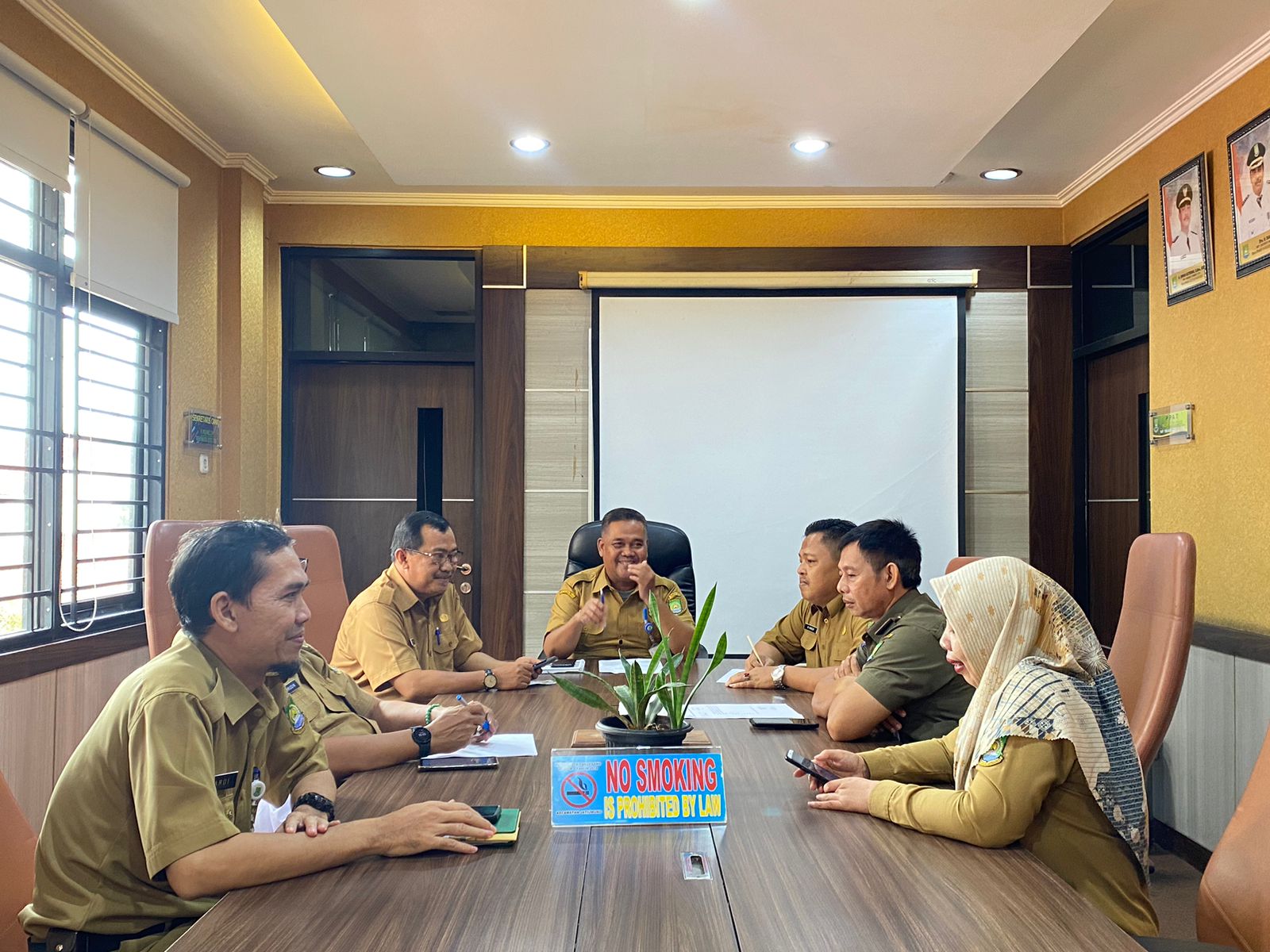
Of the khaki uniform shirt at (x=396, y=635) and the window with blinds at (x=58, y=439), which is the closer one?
the khaki uniform shirt at (x=396, y=635)

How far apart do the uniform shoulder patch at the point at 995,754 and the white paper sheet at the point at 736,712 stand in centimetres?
98

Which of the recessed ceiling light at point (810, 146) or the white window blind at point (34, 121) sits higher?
the recessed ceiling light at point (810, 146)


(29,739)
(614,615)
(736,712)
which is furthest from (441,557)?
(29,739)

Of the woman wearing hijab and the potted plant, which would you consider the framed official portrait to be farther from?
the potted plant

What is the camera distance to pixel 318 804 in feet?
5.54

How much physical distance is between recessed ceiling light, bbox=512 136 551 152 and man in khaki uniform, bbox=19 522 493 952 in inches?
112

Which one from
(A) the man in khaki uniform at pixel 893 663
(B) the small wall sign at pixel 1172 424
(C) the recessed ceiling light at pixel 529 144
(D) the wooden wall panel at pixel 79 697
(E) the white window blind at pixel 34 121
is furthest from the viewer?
(C) the recessed ceiling light at pixel 529 144

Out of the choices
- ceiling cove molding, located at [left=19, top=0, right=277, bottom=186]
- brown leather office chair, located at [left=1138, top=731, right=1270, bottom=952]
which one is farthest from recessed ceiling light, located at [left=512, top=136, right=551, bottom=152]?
brown leather office chair, located at [left=1138, top=731, right=1270, bottom=952]

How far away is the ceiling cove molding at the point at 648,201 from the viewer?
534cm

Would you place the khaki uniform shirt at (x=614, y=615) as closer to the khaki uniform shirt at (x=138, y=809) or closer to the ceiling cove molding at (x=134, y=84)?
the khaki uniform shirt at (x=138, y=809)

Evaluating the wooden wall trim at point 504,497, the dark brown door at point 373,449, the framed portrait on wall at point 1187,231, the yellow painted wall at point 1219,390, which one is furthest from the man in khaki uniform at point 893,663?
the dark brown door at point 373,449

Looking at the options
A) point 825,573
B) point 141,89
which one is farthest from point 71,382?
point 825,573

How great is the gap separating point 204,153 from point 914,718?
403 cm

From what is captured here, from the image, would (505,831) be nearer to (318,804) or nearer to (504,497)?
(318,804)
